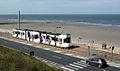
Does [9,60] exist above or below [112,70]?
above

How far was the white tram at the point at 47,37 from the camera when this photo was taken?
1558 inches

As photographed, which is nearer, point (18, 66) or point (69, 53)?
point (18, 66)

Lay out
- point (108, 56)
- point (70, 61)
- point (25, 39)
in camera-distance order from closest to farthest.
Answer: point (70, 61)
point (108, 56)
point (25, 39)

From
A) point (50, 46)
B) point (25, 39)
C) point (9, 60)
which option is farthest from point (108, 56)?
point (25, 39)

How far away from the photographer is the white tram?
3956 centimetres

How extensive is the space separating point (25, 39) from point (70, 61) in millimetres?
25759

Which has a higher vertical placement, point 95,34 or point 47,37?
point 47,37

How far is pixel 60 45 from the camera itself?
133 ft

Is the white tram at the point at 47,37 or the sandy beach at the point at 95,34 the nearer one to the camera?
the white tram at the point at 47,37

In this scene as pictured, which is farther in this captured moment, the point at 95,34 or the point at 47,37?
the point at 95,34

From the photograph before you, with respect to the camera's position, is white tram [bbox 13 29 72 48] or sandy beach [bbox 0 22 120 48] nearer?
white tram [bbox 13 29 72 48]

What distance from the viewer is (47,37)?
1711 inches

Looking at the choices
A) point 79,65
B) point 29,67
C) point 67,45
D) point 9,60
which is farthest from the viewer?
point 67,45

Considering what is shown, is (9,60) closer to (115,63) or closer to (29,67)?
(29,67)
